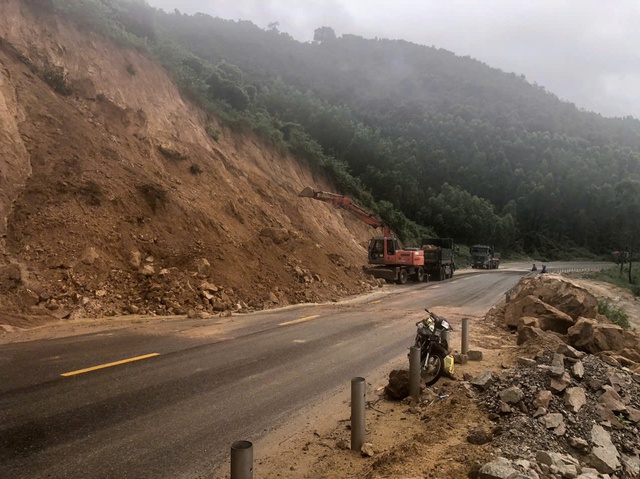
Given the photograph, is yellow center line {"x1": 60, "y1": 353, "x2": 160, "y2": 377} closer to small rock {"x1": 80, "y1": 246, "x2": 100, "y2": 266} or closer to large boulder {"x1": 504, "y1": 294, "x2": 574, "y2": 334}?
small rock {"x1": 80, "y1": 246, "x2": 100, "y2": 266}

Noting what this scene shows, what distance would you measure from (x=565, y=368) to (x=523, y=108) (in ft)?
376

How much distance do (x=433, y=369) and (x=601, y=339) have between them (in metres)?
4.27

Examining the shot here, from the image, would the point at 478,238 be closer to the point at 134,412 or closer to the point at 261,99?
the point at 261,99

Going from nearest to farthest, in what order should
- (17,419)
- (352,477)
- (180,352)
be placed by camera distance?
(352,477) < (17,419) < (180,352)

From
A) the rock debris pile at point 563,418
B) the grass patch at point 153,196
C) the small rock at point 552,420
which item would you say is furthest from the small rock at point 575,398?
the grass patch at point 153,196

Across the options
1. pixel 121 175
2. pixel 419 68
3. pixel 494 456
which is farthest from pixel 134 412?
pixel 419 68

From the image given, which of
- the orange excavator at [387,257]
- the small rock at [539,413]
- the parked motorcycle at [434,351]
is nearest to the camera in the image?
the small rock at [539,413]

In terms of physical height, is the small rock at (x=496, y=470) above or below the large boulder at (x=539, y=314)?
below

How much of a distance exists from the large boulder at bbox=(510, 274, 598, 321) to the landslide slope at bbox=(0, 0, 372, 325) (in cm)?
867

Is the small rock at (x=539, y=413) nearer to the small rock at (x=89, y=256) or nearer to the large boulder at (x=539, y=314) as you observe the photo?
the large boulder at (x=539, y=314)

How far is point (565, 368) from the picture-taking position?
23.0 ft

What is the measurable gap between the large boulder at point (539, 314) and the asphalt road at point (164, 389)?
3157 millimetres

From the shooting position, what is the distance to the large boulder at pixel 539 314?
436 inches

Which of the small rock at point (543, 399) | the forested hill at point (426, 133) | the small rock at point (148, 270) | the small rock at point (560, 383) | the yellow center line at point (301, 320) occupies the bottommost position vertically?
the yellow center line at point (301, 320)
